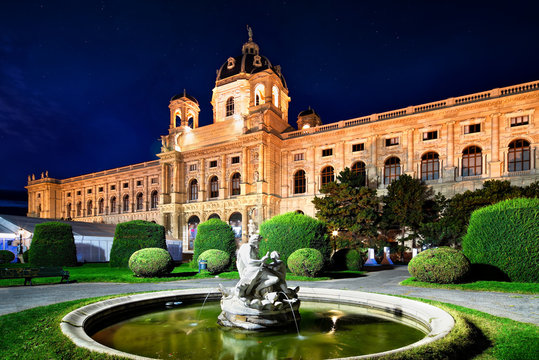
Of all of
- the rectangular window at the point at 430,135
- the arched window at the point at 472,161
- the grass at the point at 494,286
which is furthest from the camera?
the rectangular window at the point at 430,135

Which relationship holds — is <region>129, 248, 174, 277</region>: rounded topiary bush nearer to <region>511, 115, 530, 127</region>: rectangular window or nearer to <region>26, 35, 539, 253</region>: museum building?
<region>26, 35, 539, 253</region>: museum building

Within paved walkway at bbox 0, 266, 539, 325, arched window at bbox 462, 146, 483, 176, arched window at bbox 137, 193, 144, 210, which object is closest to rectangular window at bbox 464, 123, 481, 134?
arched window at bbox 462, 146, 483, 176

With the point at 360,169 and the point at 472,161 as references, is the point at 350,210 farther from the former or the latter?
the point at 472,161

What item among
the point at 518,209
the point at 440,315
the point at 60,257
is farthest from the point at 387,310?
the point at 60,257

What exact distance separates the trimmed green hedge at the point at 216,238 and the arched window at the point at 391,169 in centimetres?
2125

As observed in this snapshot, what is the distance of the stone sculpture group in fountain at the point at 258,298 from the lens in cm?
656

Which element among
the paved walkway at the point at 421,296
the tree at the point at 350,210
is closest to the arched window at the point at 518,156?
the tree at the point at 350,210

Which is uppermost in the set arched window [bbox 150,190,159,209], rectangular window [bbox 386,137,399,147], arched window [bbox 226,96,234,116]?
arched window [bbox 226,96,234,116]

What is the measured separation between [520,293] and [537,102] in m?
26.0

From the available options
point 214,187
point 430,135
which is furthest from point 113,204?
point 430,135

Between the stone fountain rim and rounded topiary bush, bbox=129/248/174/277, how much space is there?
769 centimetres

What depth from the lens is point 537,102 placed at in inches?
1150

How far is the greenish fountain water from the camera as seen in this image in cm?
543

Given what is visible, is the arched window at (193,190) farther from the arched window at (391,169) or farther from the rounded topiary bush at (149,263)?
the rounded topiary bush at (149,263)
